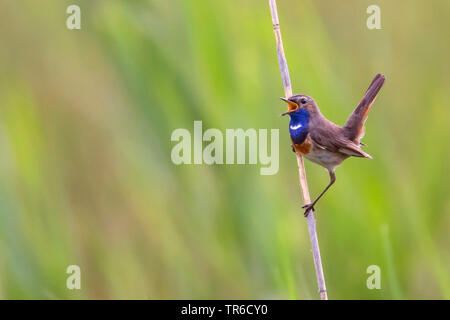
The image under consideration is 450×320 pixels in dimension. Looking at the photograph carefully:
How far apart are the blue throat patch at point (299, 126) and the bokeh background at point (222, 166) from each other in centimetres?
8

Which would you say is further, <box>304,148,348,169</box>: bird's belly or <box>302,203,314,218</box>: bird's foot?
<box>304,148,348,169</box>: bird's belly

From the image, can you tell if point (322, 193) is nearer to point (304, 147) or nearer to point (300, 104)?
point (304, 147)

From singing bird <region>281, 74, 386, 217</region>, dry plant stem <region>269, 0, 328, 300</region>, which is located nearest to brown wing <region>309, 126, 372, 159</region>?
singing bird <region>281, 74, 386, 217</region>

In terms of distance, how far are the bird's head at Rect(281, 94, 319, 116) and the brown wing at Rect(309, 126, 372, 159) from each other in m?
0.09

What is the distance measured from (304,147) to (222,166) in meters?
0.30

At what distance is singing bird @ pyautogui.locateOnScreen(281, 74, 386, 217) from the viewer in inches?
90.7

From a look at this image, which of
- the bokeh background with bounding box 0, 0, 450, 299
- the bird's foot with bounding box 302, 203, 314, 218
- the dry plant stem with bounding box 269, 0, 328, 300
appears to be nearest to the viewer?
the dry plant stem with bounding box 269, 0, 328, 300

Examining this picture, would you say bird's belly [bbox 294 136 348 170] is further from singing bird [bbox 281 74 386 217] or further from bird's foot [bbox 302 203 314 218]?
bird's foot [bbox 302 203 314 218]

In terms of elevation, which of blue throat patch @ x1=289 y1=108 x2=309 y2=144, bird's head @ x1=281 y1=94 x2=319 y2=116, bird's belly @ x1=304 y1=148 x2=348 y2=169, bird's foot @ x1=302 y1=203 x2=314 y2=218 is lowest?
bird's foot @ x1=302 y1=203 x2=314 y2=218

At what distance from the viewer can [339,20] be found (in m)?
2.86

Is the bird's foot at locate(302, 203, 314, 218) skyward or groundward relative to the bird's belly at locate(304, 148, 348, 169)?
groundward

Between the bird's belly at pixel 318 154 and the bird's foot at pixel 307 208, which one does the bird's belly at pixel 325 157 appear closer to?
the bird's belly at pixel 318 154

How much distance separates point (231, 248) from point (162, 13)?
0.86 m

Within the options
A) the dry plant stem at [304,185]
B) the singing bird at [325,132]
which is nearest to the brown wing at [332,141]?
the singing bird at [325,132]
